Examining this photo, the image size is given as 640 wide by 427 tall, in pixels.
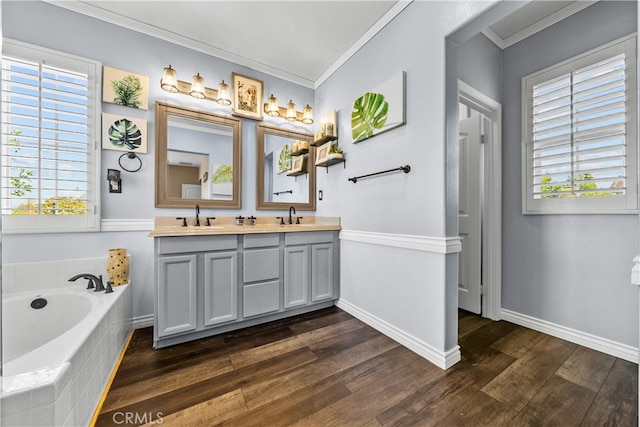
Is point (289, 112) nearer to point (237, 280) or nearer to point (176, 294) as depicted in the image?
point (237, 280)

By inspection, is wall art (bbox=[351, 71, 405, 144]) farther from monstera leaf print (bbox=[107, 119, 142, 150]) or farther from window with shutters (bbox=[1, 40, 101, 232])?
window with shutters (bbox=[1, 40, 101, 232])

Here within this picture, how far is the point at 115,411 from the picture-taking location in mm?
1500

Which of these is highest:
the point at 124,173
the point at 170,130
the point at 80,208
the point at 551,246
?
the point at 170,130

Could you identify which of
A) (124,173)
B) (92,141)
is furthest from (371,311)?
(92,141)

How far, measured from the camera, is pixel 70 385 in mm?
1249

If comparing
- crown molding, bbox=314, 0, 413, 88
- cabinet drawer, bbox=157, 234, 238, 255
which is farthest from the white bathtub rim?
crown molding, bbox=314, 0, 413, 88

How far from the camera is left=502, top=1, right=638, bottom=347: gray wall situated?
2002 millimetres

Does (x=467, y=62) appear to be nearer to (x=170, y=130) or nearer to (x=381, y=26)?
(x=381, y=26)

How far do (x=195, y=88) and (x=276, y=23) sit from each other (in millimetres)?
899

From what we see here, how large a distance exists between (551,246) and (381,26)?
2.28m

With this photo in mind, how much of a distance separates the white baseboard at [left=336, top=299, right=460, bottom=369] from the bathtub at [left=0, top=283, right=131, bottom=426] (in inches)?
72.8

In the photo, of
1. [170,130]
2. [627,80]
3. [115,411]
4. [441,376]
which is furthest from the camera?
[170,130]

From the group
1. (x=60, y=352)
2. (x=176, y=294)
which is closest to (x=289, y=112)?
(x=176, y=294)

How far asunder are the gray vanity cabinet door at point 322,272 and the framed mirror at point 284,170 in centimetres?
66
